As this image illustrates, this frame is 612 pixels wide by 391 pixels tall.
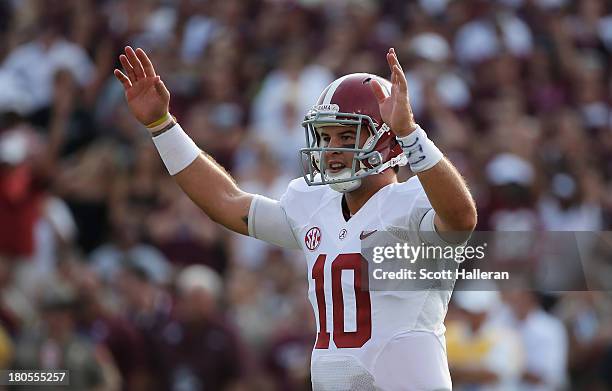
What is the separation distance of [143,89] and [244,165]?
4.69 m

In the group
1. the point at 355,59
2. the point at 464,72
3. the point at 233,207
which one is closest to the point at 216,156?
the point at 355,59

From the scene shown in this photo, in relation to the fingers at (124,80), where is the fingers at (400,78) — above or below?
below

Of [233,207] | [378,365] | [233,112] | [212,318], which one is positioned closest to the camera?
[378,365]

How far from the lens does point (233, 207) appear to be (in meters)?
4.83

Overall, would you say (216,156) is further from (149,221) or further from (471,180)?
(471,180)

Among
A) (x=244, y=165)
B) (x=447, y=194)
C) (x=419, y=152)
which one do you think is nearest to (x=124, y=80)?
(x=419, y=152)

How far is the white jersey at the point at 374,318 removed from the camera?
13.9ft

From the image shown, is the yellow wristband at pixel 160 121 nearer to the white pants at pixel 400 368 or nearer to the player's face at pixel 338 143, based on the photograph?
the player's face at pixel 338 143

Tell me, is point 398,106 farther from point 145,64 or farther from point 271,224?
point 145,64

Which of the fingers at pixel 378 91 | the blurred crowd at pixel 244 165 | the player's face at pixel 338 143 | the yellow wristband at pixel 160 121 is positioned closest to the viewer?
the fingers at pixel 378 91

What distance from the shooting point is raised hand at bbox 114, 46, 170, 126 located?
480cm

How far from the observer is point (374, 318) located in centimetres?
→ 427

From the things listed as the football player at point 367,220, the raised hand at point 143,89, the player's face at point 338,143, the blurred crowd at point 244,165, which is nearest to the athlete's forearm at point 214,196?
the football player at point 367,220

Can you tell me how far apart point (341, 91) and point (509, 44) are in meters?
6.50
